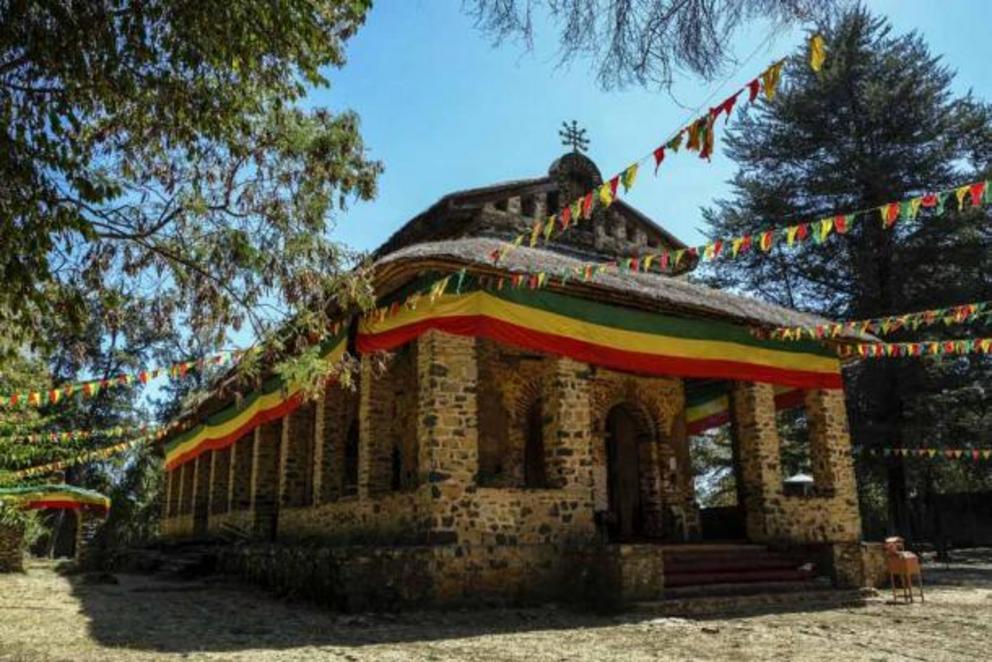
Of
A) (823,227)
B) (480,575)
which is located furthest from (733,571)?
(823,227)

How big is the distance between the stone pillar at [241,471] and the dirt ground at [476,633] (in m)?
7.44

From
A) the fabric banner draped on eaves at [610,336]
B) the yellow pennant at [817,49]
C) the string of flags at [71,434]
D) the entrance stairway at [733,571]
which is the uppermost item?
the yellow pennant at [817,49]

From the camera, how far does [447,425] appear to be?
30.0ft

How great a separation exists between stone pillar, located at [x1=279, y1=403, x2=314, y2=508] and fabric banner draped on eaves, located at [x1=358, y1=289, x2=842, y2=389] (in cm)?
488

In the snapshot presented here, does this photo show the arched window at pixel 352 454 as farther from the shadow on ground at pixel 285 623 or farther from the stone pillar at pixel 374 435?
the shadow on ground at pixel 285 623

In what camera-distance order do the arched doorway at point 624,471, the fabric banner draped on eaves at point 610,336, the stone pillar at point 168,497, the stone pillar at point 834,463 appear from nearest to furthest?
1. the fabric banner draped on eaves at point 610,336
2. the stone pillar at point 834,463
3. the arched doorway at point 624,471
4. the stone pillar at point 168,497

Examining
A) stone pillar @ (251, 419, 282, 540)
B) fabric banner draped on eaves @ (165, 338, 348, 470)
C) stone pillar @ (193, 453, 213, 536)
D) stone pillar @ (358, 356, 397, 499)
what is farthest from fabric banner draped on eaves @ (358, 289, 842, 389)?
stone pillar @ (193, 453, 213, 536)

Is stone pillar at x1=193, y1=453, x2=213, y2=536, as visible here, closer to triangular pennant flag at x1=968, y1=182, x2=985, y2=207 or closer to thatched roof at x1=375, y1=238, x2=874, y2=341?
thatched roof at x1=375, y1=238, x2=874, y2=341

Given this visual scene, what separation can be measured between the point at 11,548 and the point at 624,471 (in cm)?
1373

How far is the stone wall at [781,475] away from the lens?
11.6 metres

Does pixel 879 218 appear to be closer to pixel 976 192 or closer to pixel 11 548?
pixel 976 192

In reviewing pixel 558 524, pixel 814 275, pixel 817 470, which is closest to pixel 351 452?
pixel 558 524

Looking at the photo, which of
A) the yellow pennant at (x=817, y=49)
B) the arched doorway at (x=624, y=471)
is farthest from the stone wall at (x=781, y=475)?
the yellow pennant at (x=817, y=49)

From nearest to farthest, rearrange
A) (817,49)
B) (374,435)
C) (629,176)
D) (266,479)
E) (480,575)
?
(817,49) → (629,176) → (480,575) → (374,435) → (266,479)
